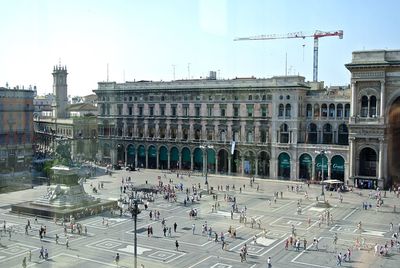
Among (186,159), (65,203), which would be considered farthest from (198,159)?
(65,203)

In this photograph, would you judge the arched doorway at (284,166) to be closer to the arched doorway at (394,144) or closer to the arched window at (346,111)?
the arched window at (346,111)

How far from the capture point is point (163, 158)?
287 ft

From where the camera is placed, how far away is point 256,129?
78500 mm

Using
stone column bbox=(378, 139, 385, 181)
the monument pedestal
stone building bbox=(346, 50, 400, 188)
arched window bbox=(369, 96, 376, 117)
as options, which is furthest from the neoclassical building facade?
the monument pedestal

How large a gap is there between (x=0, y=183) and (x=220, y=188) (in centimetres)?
2876

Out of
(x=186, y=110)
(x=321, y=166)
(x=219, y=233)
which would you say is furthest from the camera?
(x=186, y=110)

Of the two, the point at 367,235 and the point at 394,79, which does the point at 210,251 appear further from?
the point at 394,79

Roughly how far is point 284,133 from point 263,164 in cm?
572

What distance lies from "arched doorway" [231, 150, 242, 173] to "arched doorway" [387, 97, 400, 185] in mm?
21567

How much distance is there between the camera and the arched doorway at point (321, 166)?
7306 centimetres

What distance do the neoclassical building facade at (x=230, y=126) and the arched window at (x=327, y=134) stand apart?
14 cm

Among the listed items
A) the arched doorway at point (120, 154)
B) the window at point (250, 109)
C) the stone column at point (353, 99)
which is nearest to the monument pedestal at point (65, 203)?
Result: the window at point (250, 109)

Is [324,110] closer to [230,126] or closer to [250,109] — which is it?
[250,109]

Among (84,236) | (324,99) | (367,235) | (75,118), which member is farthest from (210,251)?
(75,118)
